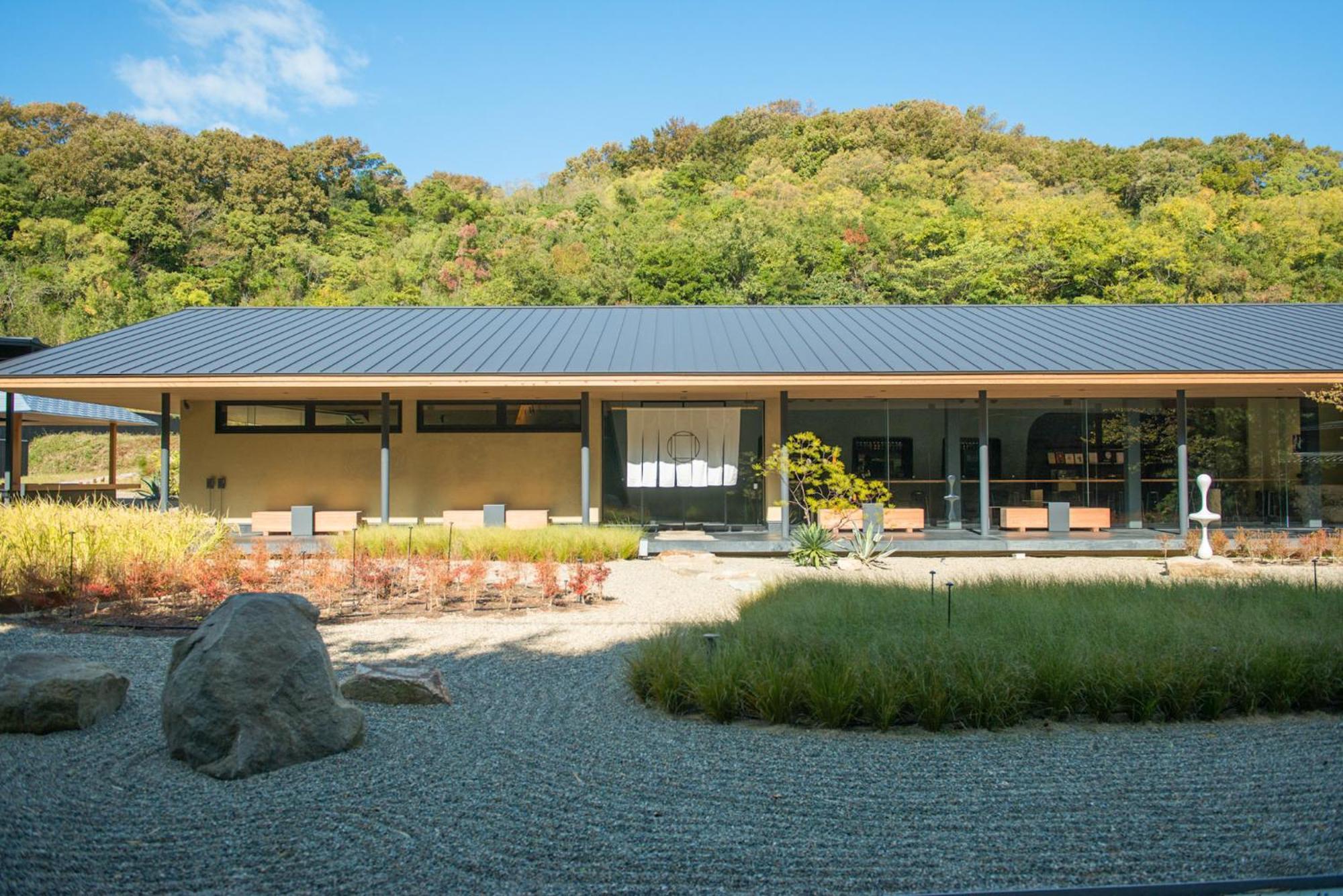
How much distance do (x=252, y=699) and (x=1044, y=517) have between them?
559 inches

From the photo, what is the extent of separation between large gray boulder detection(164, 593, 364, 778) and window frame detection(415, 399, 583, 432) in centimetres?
1160

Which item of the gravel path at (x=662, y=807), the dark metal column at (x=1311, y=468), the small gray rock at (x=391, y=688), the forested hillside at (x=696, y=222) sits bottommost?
the gravel path at (x=662, y=807)

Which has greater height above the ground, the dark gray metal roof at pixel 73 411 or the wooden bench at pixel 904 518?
the dark gray metal roof at pixel 73 411

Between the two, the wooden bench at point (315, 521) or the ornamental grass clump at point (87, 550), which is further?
the wooden bench at point (315, 521)

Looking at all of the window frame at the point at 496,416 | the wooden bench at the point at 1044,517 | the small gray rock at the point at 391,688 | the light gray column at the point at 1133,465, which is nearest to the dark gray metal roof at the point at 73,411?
the window frame at the point at 496,416

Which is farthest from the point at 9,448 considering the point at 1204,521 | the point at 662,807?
the point at 1204,521

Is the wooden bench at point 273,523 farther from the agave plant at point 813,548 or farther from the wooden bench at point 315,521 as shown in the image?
the agave plant at point 813,548

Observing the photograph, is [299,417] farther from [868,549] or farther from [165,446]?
[868,549]

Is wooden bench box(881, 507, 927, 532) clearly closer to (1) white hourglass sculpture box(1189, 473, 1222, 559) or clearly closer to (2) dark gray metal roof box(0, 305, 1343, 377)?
(2) dark gray metal roof box(0, 305, 1343, 377)

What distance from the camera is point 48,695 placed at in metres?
5.09

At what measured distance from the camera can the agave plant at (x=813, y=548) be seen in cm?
1231

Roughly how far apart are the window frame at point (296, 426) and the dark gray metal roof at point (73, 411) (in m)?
4.75

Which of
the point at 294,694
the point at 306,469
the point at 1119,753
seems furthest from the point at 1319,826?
the point at 306,469

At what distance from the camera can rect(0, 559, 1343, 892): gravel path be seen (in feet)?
11.6
